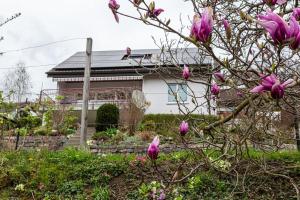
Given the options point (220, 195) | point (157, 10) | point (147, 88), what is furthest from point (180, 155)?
point (147, 88)

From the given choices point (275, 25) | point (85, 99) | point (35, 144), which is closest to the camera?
point (275, 25)

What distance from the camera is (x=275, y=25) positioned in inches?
53.0

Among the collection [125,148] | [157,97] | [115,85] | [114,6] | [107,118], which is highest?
[115,85]

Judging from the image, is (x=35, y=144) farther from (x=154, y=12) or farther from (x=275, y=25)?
(x=275, y=25)

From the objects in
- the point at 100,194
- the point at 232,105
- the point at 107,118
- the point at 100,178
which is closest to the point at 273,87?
the point at 232,105

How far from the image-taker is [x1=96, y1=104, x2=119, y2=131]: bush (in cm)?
1845

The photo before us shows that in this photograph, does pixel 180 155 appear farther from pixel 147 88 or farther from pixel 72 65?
pixel 72 65

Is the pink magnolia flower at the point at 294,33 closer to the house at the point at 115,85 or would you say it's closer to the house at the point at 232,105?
the house at the point at 232,105

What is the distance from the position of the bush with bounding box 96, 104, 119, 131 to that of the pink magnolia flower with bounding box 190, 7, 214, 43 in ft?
54.9

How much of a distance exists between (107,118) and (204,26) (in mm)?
17337

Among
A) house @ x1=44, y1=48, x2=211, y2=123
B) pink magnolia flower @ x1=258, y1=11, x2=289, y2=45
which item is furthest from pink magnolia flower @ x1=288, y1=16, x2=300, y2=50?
house @ x1=44, y1=48, x2=211, y2=123

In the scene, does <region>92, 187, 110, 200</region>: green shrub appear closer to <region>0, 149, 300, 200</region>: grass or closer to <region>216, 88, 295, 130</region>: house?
<region>0, 149, 300, 200</region>: grass

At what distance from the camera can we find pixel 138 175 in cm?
679

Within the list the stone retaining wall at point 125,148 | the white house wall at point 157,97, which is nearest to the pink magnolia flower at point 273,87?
the stone retaining wall at point 125,148
